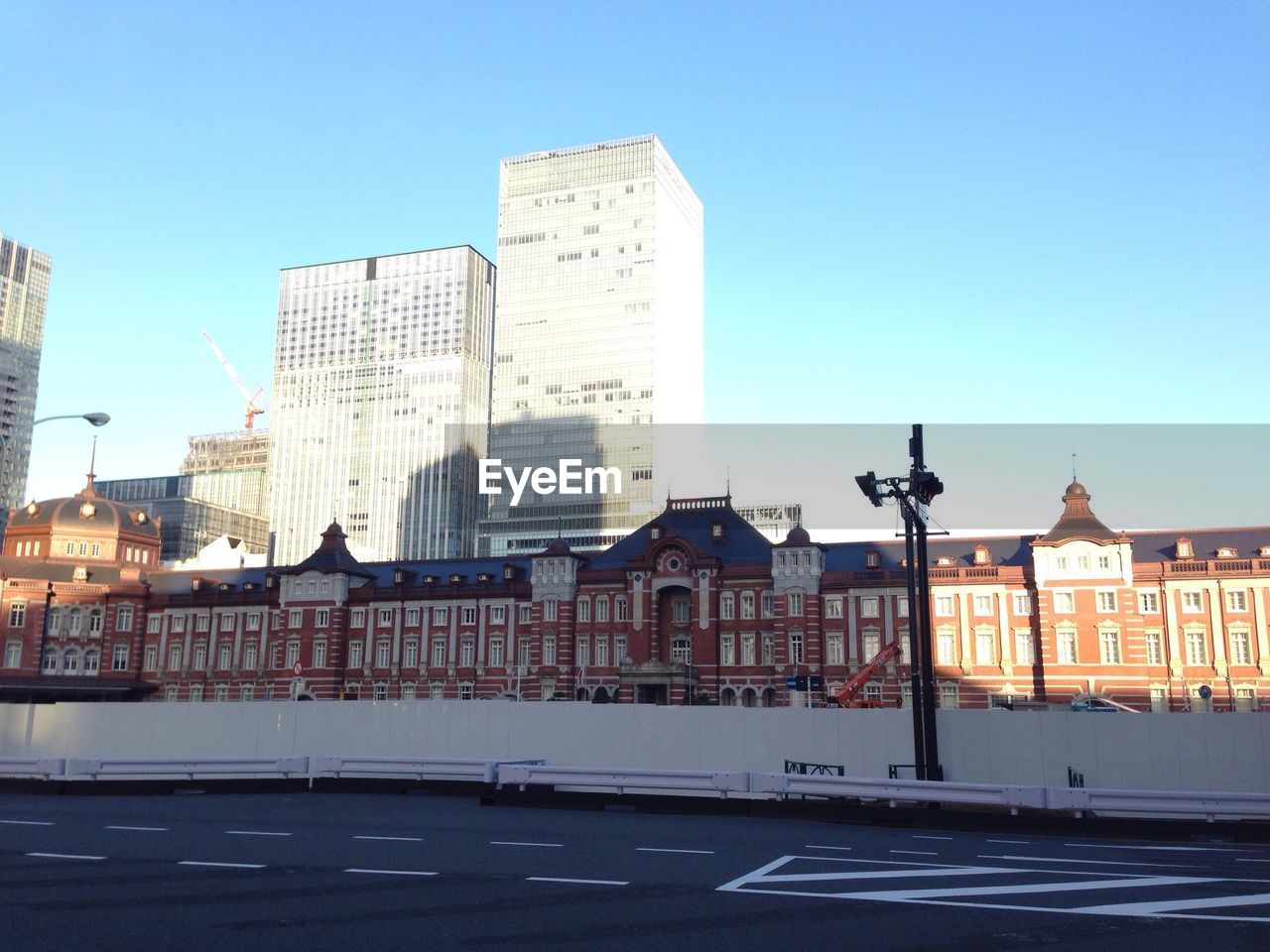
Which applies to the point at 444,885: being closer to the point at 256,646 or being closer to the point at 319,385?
the point at 256,646

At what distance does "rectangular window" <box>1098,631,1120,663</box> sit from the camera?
5928cm

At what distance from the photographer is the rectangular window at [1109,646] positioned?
194 ft

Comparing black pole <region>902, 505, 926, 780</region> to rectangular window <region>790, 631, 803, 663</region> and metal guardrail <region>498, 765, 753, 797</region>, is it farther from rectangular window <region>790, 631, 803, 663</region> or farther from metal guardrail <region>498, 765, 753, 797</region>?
rectangular window <region>790, 631, 803, 663</region>

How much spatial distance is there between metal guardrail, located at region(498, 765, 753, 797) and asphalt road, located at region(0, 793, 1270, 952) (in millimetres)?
2671

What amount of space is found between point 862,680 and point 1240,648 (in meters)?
20.4

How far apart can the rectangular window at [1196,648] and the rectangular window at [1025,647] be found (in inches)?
308

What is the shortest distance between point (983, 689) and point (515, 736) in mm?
36116

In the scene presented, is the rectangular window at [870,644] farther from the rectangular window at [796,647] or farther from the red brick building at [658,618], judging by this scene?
the rectangular window at [796,647]

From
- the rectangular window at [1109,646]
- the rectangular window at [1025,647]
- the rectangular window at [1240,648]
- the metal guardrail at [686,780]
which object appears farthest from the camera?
the rectangular window at [1025,647]

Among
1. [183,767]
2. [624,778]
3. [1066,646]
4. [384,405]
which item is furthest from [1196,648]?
[384,405]

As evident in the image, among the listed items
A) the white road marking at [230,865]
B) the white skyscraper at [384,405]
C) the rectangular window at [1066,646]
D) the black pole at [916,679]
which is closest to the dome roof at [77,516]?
the rectangular window at [1066,646]

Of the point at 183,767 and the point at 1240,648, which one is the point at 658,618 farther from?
the point at 183,767

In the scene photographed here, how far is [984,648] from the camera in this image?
204 feet

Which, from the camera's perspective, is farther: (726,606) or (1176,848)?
(726,606)
